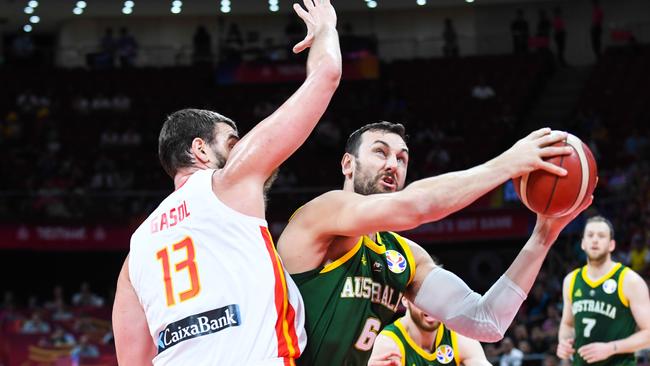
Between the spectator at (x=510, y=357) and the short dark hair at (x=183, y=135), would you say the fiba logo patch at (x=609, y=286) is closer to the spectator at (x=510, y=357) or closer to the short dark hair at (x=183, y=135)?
the spectator at (x=510, y=357)

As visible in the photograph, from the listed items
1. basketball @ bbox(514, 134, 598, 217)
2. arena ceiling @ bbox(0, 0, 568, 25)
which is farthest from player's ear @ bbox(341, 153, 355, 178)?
arena ceiling @ bbox(0, 0, 568, 25)

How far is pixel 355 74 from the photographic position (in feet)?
80.1

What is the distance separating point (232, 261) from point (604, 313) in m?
5.64

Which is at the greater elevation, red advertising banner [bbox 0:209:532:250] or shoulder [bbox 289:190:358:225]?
red advertising banner [bbox 0:209:532:250]

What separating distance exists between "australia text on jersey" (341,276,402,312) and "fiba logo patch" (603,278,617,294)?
4408 mm

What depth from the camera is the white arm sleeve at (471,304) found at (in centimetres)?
434

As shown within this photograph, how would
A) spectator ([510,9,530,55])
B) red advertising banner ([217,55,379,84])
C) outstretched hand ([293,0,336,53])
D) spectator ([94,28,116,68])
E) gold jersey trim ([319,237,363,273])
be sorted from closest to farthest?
1. outstretched hand ([293,0,336,53])
2. gold jersey trim ([319,237,363,273])
3. red advertising banner ([217,55,379,84])
4. spectator ([510,9,530,55])
5. spectator ([94,28,116,68])

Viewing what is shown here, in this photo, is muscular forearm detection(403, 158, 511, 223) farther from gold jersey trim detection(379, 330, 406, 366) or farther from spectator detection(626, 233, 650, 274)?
spectator detection(626, 233, 650, 274)

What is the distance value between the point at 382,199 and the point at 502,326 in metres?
1.08

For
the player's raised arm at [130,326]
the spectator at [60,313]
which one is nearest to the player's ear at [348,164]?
the player's raised arm at [130,326]

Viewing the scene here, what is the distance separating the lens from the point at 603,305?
27.8 feet

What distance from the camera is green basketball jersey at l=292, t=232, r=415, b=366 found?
14.0 feet

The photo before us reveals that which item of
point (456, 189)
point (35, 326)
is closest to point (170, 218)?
point (456, 189)

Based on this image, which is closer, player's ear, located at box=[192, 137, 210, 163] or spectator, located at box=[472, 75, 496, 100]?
player's ear, located at box=[192, 137, 210, 163]
